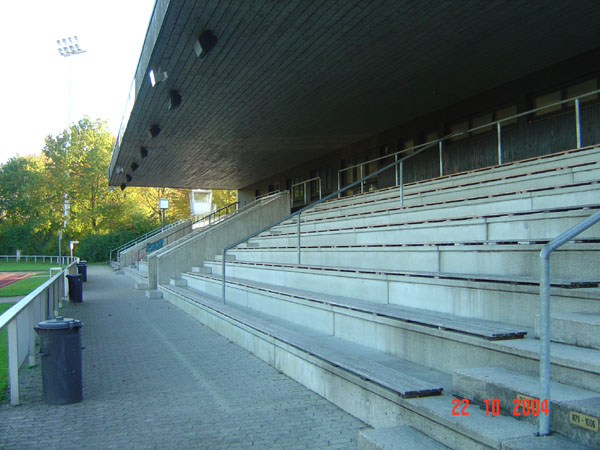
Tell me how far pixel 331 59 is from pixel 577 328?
7409 mm

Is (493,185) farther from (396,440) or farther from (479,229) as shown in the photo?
(396,440)

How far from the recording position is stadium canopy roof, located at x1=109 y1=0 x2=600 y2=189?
26.4ft

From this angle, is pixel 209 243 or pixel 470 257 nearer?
pixel 470 257

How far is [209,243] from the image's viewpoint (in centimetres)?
1873

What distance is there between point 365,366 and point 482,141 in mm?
8515

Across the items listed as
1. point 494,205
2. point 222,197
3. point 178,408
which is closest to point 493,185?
point 494,205

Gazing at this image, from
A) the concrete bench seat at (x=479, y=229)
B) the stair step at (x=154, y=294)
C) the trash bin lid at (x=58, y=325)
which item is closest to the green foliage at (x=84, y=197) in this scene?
the stair step at (x=154, y=294)

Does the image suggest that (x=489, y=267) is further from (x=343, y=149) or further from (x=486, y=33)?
(x=343, y=149)

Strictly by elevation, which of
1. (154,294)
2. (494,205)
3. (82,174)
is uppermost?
(82,174)

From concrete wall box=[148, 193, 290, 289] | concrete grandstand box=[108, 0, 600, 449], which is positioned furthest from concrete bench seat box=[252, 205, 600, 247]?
concrete wall box=[148, 193, 290, 289]

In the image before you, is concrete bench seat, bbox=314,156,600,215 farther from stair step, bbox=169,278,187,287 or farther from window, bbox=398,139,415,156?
stair step, bbox=169,278,187,287

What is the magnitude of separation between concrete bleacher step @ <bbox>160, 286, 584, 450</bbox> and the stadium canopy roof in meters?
4.85

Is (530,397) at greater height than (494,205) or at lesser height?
lesser

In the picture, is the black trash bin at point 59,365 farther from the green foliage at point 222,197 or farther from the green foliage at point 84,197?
the green foliage at point 84,197
